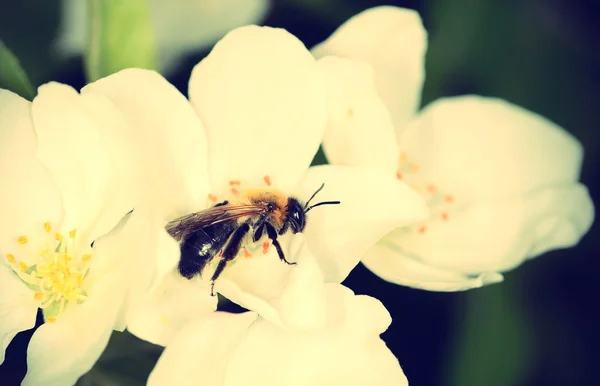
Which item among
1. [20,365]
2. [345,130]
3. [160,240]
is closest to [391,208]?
[345,130]

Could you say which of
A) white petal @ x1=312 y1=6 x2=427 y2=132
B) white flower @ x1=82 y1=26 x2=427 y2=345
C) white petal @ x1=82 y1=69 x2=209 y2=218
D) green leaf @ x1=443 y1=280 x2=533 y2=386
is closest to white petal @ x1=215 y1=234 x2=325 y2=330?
white flower @ x1=82 y1=26 x2=427 y2=345

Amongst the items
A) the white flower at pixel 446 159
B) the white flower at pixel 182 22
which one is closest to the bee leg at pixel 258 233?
the white flower at pixel 446 159

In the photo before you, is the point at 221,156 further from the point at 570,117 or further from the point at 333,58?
the point at 570,117

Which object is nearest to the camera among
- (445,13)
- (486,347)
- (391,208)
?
(391,208)

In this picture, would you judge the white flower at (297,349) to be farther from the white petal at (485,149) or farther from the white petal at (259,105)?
the white petal at (485,149)

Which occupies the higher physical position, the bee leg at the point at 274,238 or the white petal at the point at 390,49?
the white petal at the point at 390,49

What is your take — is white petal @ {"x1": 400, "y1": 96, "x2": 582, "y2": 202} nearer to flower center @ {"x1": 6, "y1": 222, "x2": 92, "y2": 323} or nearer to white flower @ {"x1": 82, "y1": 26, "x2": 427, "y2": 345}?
white flower @ {"x1": 82, "y1": 26, "x2": 427, "y2": 345}
